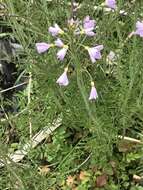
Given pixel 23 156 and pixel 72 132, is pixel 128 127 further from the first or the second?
pixel 23 156

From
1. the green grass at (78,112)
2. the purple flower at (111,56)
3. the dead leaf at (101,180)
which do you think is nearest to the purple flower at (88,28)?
the green grass at (78,112)

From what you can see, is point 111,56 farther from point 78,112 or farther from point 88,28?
point 88,28

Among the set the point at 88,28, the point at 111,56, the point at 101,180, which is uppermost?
the point at 88,28

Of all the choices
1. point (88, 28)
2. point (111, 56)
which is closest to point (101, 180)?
point (111, 56)

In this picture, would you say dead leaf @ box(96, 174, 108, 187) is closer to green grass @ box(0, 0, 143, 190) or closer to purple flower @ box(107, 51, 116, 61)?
green grass @ box(0, 0, 143, 190)

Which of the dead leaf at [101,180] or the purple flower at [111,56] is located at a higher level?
the purple flower at [111,56]

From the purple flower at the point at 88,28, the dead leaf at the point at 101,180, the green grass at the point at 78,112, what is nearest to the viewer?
the purple flower at the point at 88,28

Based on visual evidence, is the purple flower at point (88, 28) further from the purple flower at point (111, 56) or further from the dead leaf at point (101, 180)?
the dead leaf at point (101, 180)

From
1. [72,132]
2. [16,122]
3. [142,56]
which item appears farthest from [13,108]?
[142,56]

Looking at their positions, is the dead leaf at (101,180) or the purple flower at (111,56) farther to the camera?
the dead leaf at (101,180)

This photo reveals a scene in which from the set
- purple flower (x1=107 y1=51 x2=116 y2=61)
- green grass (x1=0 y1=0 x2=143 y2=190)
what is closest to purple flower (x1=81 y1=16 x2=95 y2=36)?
green grass (x1=0 y1=0 x2=143 y2=190)
